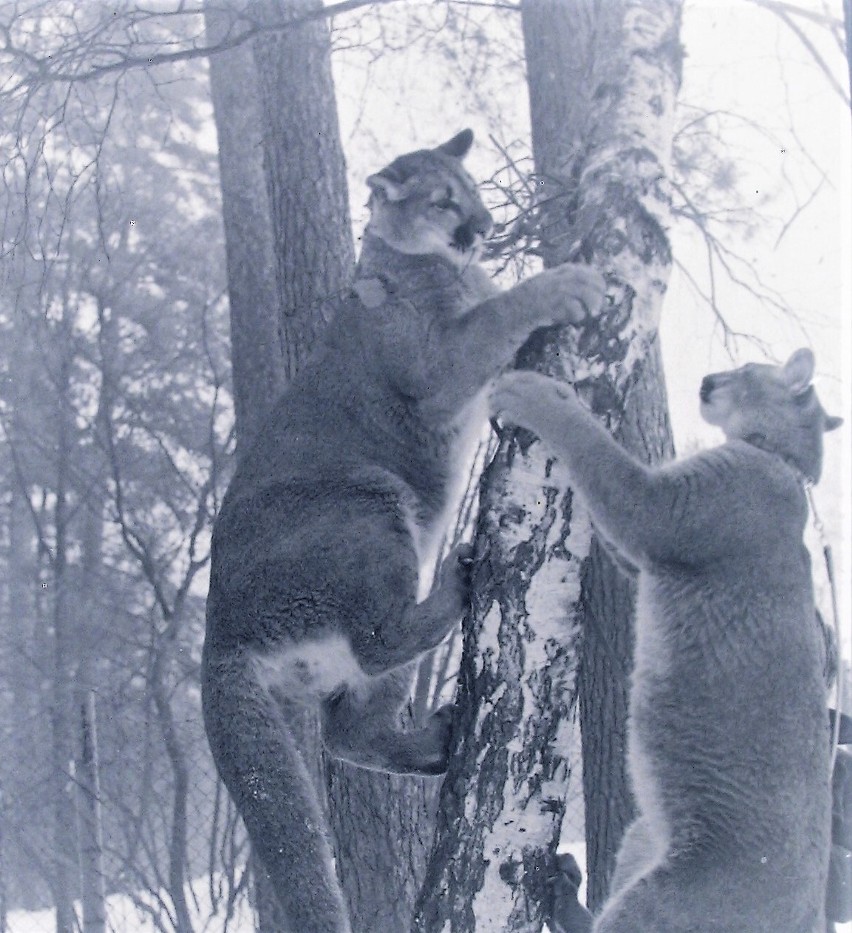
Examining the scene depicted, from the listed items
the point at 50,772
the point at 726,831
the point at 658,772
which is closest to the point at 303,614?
the point at 658,772

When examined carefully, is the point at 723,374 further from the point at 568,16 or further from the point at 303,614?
the point at 568,16

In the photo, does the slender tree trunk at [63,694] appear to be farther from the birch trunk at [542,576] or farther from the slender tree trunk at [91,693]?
the birch trunk at [542,576]

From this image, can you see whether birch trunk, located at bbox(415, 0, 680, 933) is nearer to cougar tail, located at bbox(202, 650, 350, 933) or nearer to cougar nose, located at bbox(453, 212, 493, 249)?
cougar tail, located at bbox(202, 650, 350, 933)

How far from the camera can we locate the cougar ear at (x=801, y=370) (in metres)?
3.72

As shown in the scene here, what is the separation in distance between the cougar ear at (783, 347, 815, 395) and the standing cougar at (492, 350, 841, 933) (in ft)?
1.00

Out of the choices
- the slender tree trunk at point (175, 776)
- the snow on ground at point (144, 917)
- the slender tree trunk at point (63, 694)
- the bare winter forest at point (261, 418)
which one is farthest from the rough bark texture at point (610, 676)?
the slender tree trunk at point (63, 694)

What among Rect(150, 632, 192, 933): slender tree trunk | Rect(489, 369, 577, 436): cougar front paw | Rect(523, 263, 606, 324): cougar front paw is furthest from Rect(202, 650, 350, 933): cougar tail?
Rect(150, 632, 192, 933): slender tree trunk

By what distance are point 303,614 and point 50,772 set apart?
6068 millimetres

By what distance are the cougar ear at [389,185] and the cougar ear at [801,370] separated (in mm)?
1601

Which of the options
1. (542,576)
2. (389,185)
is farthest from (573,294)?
(389,185)

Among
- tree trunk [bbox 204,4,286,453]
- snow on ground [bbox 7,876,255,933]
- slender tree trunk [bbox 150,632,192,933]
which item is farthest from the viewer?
snow on ground [bbox 7,876,255,933]

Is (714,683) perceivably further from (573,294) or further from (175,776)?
(175,776)

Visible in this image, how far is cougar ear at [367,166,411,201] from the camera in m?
4.25

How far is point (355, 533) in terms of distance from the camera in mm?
3418
